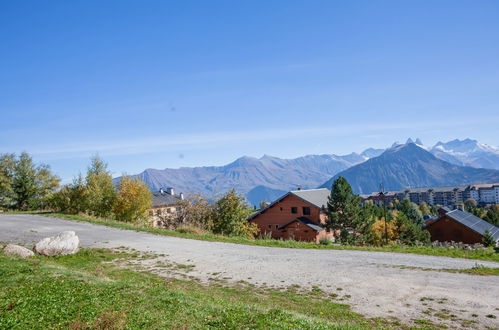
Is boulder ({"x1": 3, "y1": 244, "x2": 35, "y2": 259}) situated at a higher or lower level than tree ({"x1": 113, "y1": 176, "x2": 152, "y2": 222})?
lower

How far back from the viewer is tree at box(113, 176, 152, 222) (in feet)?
120

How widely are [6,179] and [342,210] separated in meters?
51.9

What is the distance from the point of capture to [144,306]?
9.05m

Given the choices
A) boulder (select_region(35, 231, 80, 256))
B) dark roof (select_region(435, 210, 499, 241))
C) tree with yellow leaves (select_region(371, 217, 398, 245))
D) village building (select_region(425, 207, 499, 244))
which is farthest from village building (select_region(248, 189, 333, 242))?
boulder (select_region(35, 231, 80, 256))

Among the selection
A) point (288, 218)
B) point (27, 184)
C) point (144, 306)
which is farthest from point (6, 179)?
point (144, 306)

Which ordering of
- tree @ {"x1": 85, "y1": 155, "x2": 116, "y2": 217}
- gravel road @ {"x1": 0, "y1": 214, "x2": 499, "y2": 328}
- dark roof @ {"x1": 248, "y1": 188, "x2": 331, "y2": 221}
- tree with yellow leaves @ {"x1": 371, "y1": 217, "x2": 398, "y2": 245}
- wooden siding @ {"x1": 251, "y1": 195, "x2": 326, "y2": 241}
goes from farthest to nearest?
tree with yellow leaves @ {"x1": 371, "y1": 217, "x2": 398, "y2": 245} < dark roof @ {"x1": 248, "y1": 188, "x2": 331, "y2": 221} < wooden siding @ {"x1": 251, "y1": 195, "x2": 326, "y2": 241} < tree @ {"x1": 85, "y1": 155, "x2": 116, "y2": 217} < gravel road @ {"x1": 0, "y1": 214, "x2": 499, "y2": 328}

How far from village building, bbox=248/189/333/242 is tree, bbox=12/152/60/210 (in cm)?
3644

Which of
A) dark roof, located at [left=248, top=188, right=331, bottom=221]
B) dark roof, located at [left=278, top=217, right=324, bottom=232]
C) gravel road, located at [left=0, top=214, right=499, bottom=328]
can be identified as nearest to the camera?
gravel road, located at [left=0, top=214, right=499, bottom=328]

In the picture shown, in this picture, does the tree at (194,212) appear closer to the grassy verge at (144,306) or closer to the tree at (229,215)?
the tree at (229,215)

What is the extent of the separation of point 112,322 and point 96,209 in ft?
106

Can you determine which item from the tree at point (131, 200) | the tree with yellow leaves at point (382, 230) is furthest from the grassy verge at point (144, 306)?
the tree with yellow leaves at point (382, 230)

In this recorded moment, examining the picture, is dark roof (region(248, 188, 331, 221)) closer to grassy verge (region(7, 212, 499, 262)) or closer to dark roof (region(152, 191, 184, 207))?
dark roof (region(152, 191, 184, 207))

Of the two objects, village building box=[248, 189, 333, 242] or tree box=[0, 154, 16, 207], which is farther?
village building box=[248, 189, 333, 242]

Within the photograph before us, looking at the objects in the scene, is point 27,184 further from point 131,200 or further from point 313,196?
point 313,196
